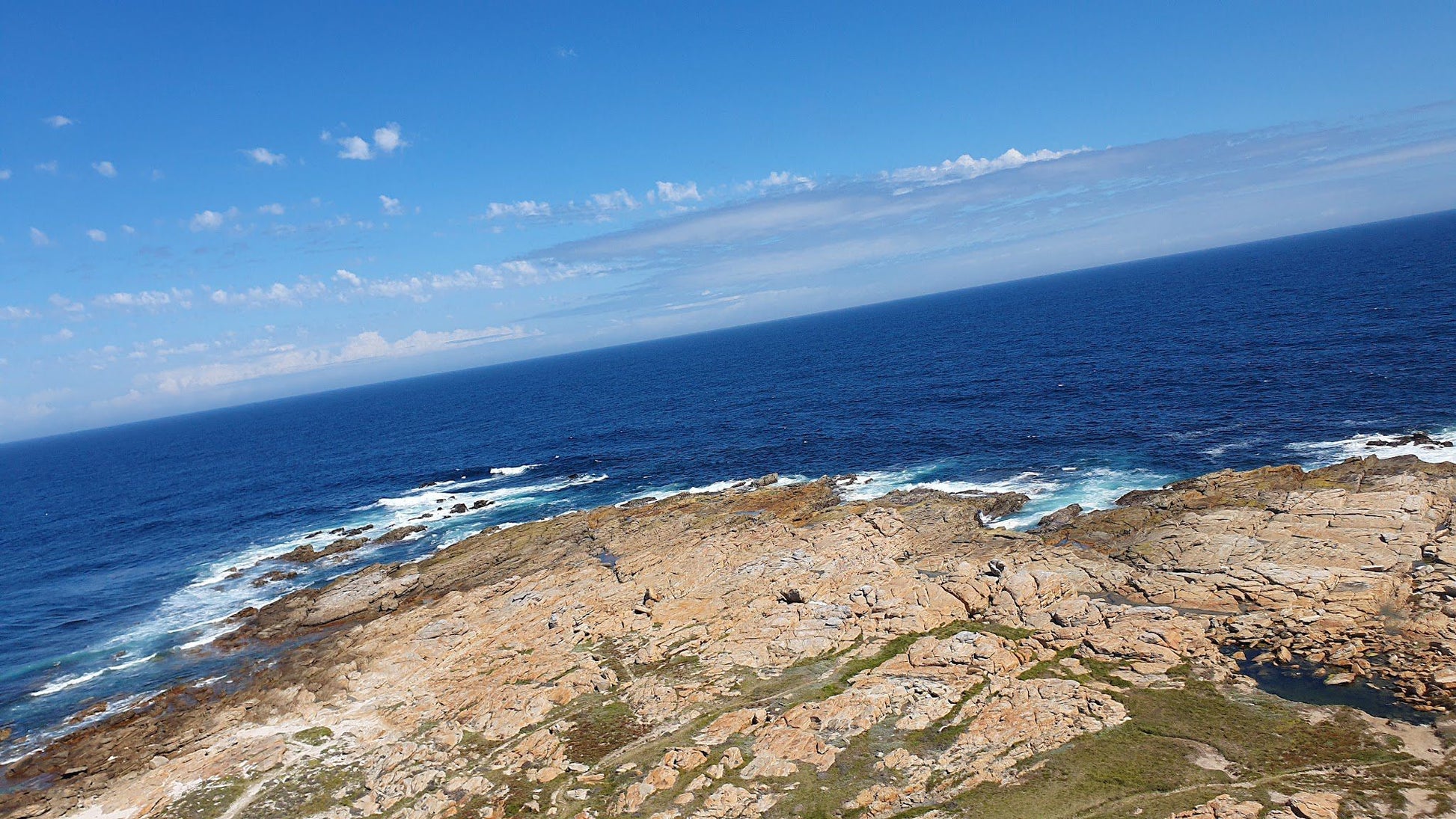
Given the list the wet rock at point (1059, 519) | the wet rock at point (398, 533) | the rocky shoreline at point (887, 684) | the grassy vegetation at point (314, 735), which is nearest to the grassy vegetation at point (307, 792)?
the rocky shoreline at point (887, 684)

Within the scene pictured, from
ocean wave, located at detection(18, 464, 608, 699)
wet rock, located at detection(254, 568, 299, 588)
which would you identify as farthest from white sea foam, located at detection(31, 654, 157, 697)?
wet rock, located at detection(254, 568, 299, 588)

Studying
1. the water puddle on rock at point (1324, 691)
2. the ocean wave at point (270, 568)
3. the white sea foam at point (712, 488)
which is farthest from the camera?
the white sea foam at point (712, 488)

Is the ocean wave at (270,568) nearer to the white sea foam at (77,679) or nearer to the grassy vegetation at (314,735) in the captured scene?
the white sea foam at (77,679)

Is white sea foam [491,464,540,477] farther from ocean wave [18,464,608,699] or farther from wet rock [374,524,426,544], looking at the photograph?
wet rock [374,524,426,544]

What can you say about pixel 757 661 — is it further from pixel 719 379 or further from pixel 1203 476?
pixel 719 379

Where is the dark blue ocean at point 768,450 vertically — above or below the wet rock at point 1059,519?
above

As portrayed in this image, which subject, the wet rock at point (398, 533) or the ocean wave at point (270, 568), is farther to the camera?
the wet rock at point (398, 533)
